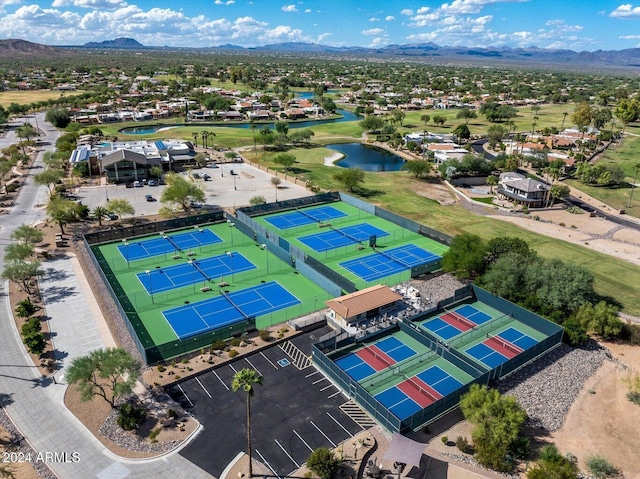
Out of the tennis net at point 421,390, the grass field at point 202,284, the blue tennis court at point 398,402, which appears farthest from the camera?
the grass field at point 202,284

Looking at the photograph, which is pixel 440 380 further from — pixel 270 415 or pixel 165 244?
pixel 165 244

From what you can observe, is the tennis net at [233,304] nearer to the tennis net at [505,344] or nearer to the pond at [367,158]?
the tennis net at [505,344]

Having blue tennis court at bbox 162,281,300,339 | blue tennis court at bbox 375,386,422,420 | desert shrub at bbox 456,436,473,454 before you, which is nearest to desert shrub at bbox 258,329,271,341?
blue tennis court at bbox 162,281,300,339

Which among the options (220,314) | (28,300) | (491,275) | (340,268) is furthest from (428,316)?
(28,300)

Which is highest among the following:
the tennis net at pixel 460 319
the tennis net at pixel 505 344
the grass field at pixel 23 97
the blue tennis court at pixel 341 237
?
the grass field at pixel 23 97

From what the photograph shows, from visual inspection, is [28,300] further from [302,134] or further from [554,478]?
[302,134]

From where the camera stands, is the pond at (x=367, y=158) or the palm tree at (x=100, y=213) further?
the pond at (x=367, y=158)

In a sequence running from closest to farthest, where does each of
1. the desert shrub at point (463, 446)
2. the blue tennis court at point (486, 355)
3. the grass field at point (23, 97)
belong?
the desert shrub at point (463, 446)
the blue tennis court at point (486, 355)
the grass field at point (23, 97)

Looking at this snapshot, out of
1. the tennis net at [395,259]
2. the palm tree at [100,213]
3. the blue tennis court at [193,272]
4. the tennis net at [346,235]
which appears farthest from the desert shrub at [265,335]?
the palm tree at [100,213]
